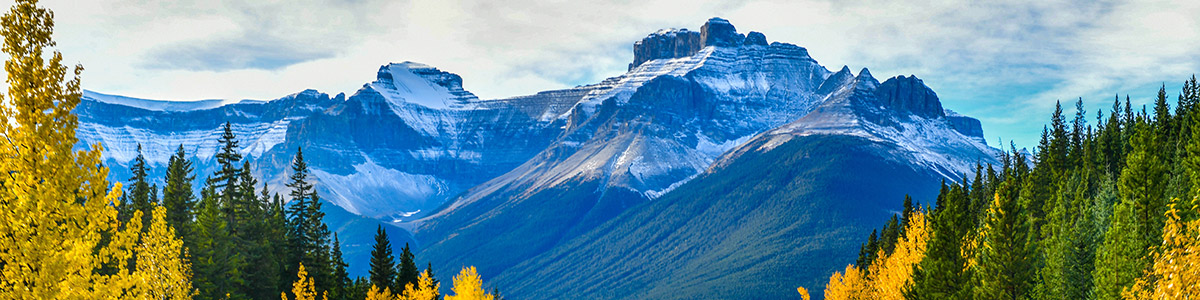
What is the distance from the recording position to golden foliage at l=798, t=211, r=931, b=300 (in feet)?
225

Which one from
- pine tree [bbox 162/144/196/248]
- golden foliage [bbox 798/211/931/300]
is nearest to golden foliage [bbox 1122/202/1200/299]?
golden foliage [bbox 798/211/931/300]

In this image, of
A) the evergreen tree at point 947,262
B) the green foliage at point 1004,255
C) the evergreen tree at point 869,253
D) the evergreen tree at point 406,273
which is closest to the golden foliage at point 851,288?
the evergreen tree at point 869,253

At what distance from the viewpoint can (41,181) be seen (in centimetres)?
1928

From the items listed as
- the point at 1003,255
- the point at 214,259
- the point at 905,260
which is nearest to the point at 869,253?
the point at 905,260

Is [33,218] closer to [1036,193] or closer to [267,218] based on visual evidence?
[267,218]

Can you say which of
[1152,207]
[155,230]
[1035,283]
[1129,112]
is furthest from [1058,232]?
[1129,112]

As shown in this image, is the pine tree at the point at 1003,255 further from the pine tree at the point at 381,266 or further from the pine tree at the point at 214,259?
the pine tree at the point at 214,259

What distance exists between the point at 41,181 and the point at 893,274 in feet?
206

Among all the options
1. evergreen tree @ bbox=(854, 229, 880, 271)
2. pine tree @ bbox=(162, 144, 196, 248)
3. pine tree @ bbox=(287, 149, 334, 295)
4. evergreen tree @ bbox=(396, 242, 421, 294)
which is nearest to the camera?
pine tree @ bbox=(162, 144, 196, 248)

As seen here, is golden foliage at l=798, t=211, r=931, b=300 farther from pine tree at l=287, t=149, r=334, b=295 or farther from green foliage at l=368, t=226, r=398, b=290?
pine tree at l=287, t=149, r=334, b=295

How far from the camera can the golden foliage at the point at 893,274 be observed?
2694 inches

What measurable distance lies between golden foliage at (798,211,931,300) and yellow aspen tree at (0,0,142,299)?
5446 cm

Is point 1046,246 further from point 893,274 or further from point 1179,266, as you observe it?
point 1179,266

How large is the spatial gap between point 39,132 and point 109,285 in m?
3.78
